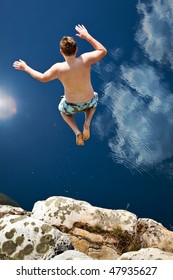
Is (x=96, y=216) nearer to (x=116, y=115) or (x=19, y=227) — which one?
(x=19, y=227)

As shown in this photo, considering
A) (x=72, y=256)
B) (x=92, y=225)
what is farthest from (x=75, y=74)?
(x=92, y=225)

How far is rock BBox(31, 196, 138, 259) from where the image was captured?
7.32m

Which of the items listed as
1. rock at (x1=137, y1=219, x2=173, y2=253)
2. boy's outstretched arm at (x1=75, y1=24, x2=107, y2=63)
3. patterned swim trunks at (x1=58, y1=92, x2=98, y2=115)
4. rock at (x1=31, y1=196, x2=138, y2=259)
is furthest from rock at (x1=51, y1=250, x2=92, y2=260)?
rock at (x1=137, y1=219, x2=173, y2=253)

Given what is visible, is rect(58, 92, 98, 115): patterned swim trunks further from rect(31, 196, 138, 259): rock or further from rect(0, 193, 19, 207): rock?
rect(0, 193, 19, 207): rock

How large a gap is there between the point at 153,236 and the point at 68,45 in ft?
11.8

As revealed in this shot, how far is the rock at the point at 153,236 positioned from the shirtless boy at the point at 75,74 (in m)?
2.20

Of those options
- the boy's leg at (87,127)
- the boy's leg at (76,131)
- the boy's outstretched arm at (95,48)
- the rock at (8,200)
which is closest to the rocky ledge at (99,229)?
the boy's leg at (76,131)

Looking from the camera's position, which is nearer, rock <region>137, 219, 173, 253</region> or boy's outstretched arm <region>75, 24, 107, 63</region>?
boy's outstretched arm <region>75, 24, 107, 63</region>

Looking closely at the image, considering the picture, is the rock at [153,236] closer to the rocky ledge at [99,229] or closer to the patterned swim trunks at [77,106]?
the rocky ledge at [99,229]

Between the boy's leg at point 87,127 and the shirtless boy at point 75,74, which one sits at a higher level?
the shirtless boy at point 75,74

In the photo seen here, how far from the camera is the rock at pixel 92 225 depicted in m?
7.32

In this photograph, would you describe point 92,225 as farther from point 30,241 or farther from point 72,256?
point 72,256

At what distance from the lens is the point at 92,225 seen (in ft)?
24.7

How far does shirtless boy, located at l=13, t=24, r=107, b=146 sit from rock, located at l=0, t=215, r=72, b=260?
1227 mm
